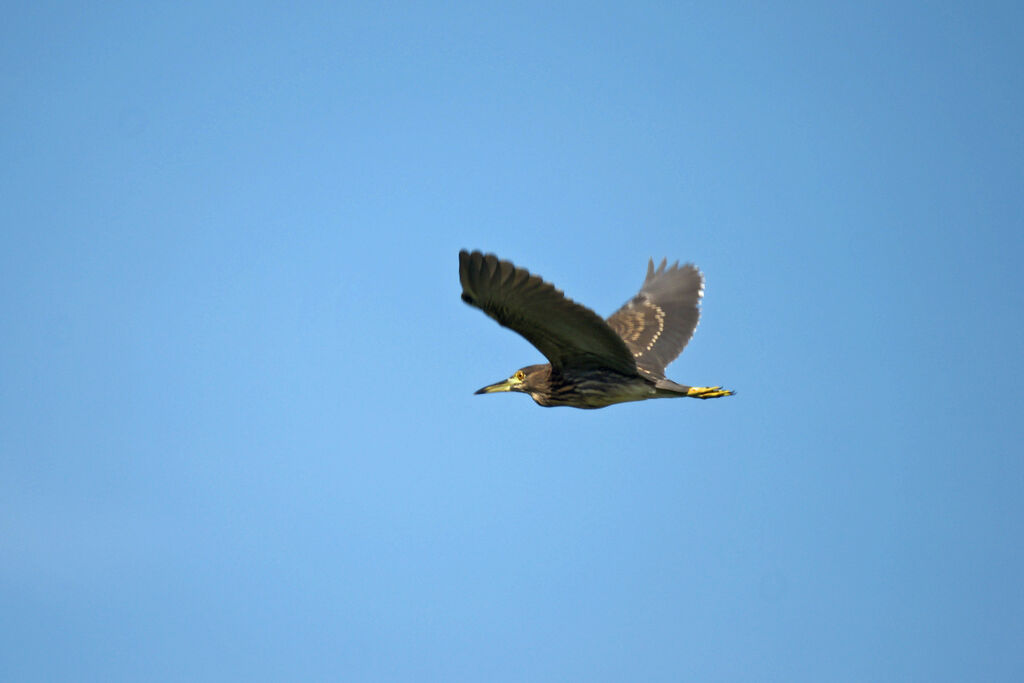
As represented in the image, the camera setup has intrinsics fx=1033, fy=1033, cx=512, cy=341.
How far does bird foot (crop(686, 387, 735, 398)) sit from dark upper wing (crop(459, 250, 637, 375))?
986 millimetres

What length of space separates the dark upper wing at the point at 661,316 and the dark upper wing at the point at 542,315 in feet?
4.25

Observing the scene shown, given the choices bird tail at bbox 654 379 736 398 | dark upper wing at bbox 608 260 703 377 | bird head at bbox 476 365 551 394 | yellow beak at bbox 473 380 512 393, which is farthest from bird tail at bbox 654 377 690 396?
yellow beak at bbox 473 380 512 393

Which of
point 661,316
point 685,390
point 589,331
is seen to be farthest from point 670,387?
point 661,316

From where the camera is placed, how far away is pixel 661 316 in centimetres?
1398

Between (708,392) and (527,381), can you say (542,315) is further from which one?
(708,392)

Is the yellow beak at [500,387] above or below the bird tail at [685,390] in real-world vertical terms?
above

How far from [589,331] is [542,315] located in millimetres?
529

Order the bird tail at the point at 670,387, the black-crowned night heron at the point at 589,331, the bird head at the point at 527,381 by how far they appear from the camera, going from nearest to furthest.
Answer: the black-crowned night heron at the point at 589,331 → the bird tail at the point at 670,387 → the bird head at the point at 527,381

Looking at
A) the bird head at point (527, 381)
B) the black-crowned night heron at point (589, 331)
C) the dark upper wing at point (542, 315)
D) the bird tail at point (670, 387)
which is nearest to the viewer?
the dark upper wing at point (542, 315)

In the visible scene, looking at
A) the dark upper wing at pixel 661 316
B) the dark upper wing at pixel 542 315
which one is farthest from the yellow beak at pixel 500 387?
the dark upper wing at pixel 661 316

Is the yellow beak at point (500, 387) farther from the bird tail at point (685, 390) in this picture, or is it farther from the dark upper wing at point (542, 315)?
the bird tail at point (685, 390)

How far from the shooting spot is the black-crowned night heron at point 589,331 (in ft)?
32.5

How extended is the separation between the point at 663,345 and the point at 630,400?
1.71 meters

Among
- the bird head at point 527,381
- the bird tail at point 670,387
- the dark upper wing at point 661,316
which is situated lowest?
the bird tail at point 670,387
